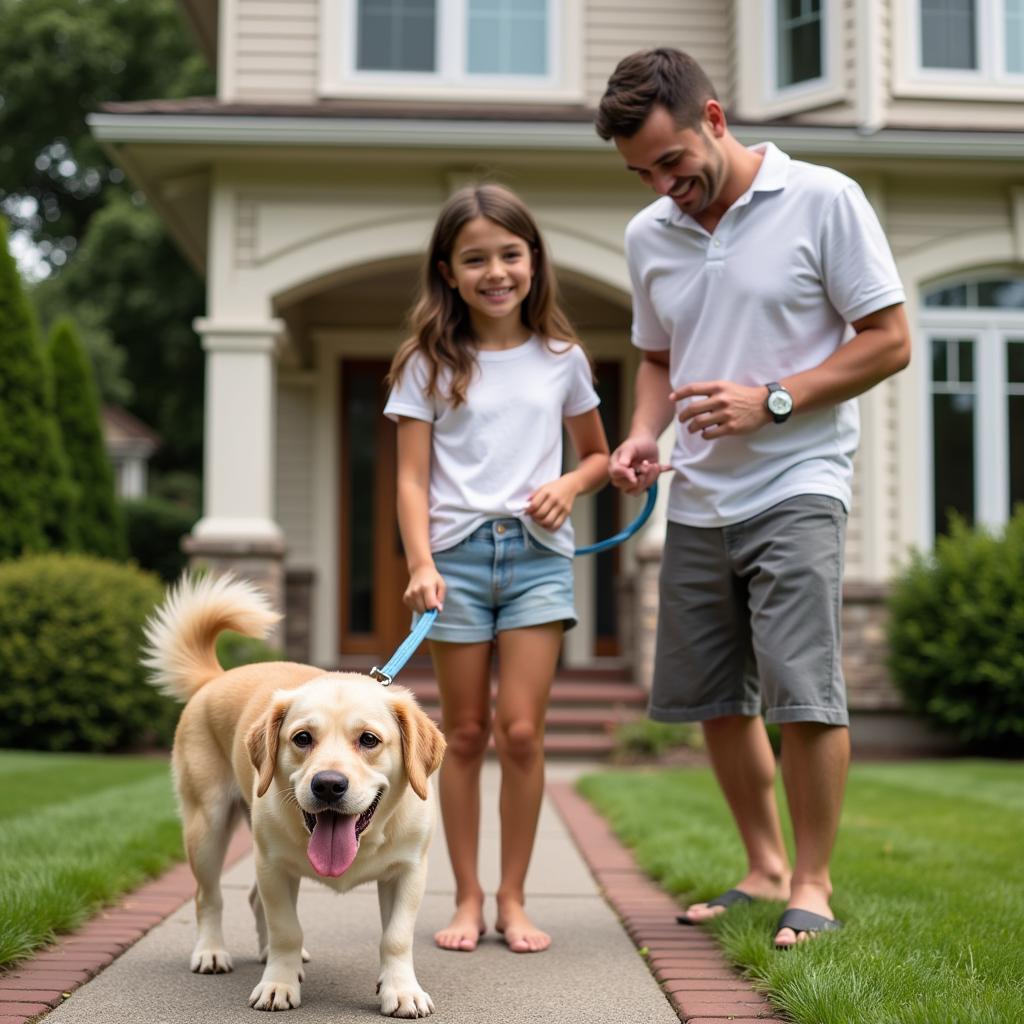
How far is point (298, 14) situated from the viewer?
37.6 ft

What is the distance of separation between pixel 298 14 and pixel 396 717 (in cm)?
962

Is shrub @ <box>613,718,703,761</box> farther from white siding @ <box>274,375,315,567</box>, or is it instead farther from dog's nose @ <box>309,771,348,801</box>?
dog's nose @ <box>309,771,348,801</box>

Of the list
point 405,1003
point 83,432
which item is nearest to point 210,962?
point 405,1003

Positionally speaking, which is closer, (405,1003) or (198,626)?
(405,1003)

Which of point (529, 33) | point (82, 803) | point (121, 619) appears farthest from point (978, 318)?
point (82, 803)

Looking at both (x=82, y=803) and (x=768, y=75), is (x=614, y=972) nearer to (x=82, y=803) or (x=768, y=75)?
(x=82, y=803)

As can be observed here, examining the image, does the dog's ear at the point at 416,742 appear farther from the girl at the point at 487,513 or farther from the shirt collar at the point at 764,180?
the shirt collar at the point at 764,180

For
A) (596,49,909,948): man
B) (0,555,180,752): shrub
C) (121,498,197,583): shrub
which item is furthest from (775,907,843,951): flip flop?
(121,498,197,583): shrub

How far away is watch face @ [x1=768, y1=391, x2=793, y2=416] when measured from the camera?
371 centimetres

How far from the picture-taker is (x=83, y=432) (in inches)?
637

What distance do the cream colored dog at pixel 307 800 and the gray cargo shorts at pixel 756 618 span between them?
1041 mm

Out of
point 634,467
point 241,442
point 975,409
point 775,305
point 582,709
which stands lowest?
point 582,709

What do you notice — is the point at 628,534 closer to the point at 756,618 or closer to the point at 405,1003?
the point at 756,618

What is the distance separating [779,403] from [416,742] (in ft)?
4.51
